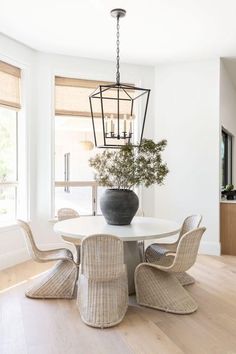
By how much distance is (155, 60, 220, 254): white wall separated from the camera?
4.86 metres

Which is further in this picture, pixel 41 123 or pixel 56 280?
pixel 41 123

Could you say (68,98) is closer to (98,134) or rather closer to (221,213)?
(98,134)

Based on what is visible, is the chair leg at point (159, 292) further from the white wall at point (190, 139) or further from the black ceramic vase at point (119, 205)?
the white wall at point (190, 139)

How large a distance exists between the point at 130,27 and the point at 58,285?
2.96 metres

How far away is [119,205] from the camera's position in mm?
3180

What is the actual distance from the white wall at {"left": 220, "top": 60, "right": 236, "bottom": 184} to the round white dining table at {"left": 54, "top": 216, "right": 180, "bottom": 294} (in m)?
2.51

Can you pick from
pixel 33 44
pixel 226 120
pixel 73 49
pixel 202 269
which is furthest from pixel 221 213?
pixel 33 44

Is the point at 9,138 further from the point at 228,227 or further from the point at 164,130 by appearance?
the point at 228,227

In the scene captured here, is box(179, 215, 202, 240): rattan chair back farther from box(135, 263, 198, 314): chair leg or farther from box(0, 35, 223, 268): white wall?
box(0, 35, 223, 268): white wall

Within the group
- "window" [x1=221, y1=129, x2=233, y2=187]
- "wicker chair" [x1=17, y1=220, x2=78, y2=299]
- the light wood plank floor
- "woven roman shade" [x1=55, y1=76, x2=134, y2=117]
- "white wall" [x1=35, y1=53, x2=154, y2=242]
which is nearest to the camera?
the light wood plank floor

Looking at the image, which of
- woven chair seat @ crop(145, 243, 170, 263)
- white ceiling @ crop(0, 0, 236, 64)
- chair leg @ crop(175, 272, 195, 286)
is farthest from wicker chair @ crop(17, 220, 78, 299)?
white ceiling @ crop(0, 0, 236, 64)

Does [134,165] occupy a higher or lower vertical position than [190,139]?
lower

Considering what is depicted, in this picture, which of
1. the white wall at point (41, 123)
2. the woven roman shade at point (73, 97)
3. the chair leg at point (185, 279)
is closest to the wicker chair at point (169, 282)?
the chair leg at point (185, 279)

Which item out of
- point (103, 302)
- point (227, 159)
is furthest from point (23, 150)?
point (227, 159)
